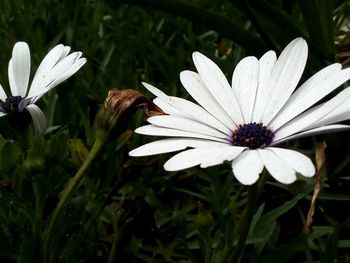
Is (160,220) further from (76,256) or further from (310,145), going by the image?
(310,145)

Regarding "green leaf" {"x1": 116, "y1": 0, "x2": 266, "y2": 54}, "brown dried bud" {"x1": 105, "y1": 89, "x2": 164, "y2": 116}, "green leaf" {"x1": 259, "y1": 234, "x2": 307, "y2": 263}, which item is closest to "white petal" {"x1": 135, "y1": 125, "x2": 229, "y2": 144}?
"brown dried bud" {"x1": 105, "y1": 89, "x2": 164, "y2": 116}

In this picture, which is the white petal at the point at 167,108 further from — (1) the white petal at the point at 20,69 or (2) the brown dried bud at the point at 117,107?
(1) the white petal at the point at 20,69

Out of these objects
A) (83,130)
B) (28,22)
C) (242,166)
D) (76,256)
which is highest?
(28,22)

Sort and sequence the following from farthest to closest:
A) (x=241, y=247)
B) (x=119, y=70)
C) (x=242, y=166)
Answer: (x=119, y=70), (x=241, y=247), (x=242, y=166)

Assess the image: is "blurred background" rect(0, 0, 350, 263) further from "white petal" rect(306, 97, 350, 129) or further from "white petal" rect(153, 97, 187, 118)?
"white petal" rect(306, 97, 350, 129)

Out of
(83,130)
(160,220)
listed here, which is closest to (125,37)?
(83,130)

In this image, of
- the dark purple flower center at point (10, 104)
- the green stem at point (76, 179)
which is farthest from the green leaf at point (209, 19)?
the green stem at point (76, 179)
